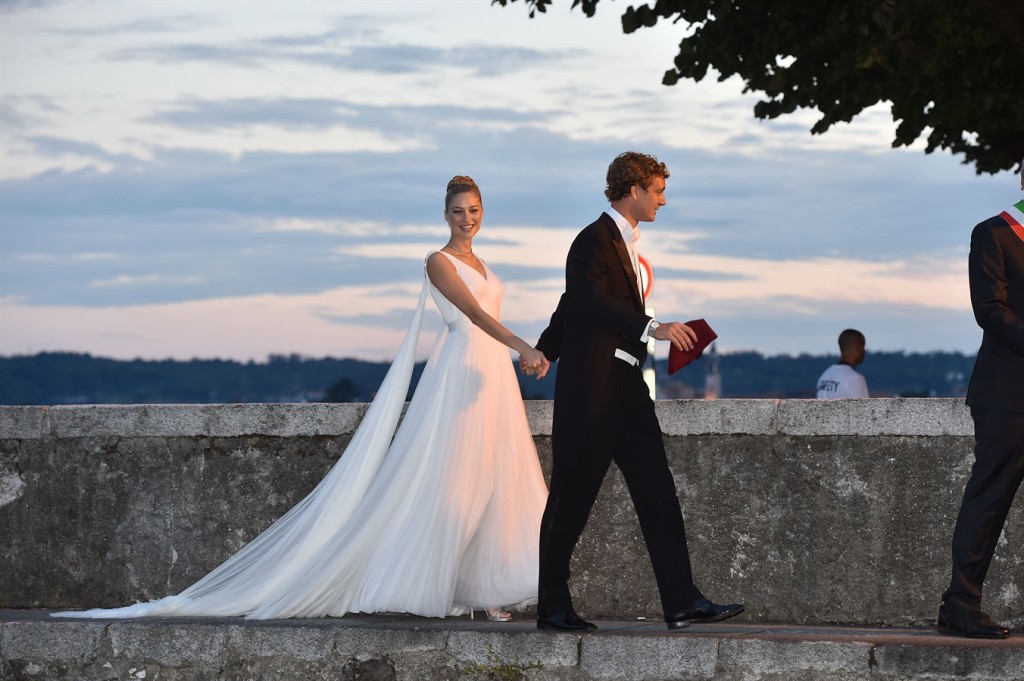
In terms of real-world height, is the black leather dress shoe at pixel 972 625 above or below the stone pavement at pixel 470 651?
above

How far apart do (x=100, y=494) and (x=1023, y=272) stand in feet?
16.1

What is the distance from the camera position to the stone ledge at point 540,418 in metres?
7.31

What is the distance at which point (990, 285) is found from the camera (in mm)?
6164

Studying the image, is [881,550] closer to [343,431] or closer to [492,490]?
[492,490]

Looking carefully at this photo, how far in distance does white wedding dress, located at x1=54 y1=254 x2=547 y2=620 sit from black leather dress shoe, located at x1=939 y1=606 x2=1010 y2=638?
6.21 feet

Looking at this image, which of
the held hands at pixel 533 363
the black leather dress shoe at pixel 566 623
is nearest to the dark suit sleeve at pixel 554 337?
the held hands at pixel 533 363

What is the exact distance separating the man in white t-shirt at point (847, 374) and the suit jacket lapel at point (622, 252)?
538 centimetres

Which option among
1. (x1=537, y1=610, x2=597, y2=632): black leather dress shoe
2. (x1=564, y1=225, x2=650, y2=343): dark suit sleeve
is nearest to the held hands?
(x1=564, y1=225, x2=650, y2=343): dark suit sleeve

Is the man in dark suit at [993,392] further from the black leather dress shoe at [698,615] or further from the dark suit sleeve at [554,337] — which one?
the dark suit sleeve at [554,337]

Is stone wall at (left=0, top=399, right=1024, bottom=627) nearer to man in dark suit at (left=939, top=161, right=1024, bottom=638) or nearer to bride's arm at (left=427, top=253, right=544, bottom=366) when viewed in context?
bride's arm at (left=427, top=253, right=544, bottom=366)

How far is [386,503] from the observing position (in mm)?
7414

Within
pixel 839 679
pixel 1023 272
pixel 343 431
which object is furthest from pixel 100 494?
pixel 1023 272

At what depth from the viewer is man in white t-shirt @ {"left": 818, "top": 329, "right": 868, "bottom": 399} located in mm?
11695

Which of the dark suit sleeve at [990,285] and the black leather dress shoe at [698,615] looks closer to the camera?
the dark suit sleeve at [990,285]
